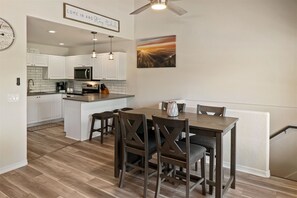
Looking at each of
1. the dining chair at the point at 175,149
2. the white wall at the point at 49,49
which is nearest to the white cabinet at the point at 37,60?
the white wall at the point at 49,49

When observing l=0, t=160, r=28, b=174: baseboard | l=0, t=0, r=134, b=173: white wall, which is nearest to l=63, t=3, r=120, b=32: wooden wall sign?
l=0, t=0, r=134, b=173: white wall

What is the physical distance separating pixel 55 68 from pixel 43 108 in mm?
1389

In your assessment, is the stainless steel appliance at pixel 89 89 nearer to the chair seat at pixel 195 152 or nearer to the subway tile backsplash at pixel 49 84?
the subway tile backsplash at pixel 49 84

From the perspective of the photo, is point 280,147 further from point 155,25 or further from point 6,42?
point 6,42

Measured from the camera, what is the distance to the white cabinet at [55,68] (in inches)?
267

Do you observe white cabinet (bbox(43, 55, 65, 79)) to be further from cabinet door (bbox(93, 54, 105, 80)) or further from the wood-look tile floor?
the wood-look tile floor

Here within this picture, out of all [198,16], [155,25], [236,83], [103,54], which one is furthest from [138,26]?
[236,83]

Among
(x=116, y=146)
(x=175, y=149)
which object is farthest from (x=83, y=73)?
(x=175, y=149)

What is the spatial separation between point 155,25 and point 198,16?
1133mm

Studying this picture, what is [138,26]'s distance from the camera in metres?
5.69

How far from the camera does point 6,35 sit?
3.19 metres

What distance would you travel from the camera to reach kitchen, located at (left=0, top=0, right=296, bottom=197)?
3.37 meters

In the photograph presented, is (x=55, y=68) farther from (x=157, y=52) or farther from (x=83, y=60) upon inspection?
(x=157, y=52)

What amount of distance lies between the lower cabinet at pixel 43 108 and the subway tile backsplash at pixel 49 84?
720 millimetres
